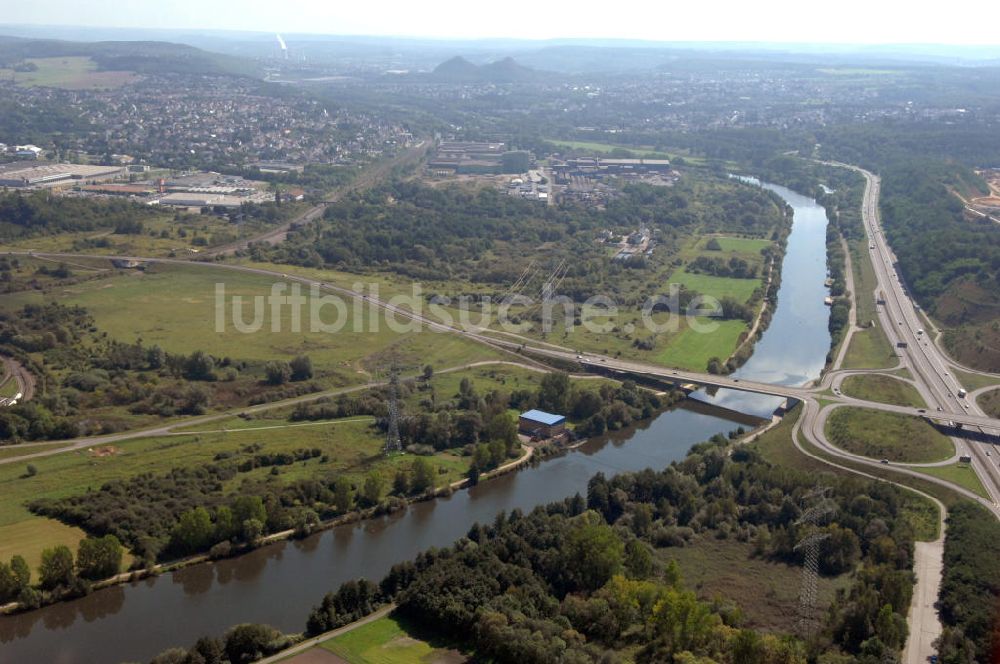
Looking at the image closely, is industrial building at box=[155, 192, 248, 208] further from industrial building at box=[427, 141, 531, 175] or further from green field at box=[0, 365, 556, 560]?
green field at box=[0, 365, 556, 560]

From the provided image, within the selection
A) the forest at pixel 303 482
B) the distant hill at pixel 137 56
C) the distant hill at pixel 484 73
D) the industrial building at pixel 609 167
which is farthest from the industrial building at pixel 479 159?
the distant hill at pixel 484 73

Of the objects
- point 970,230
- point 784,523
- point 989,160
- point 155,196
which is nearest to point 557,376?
point 784,523

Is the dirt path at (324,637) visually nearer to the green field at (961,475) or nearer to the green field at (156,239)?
the green field at (961,475)

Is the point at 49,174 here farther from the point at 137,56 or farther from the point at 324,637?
the point at 137,56

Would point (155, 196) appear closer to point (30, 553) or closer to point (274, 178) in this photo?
point (274, 178)

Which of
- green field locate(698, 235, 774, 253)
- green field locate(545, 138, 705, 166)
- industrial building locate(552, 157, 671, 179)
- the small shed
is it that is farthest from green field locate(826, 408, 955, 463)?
green field locate(545, 138, 705, 166)

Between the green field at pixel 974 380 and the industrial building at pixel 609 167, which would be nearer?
the green field at pixel 974 380
